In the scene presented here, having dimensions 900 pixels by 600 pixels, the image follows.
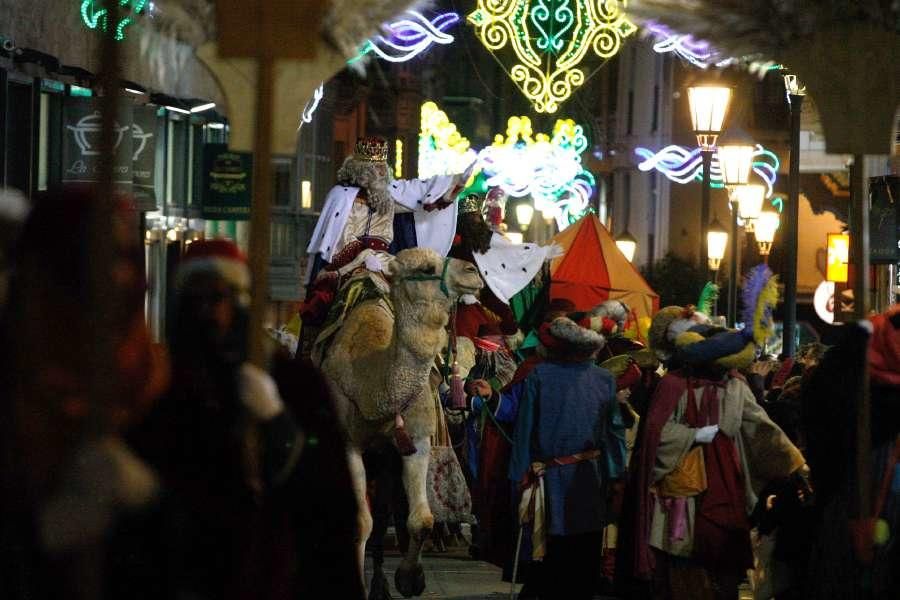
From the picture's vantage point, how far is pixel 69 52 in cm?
2581

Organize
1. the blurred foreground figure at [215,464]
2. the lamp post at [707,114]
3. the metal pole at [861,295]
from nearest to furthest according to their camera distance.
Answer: the blurred foreground figure at [215,464] → the metal pole at [861,295] → the lamp post at [707,114]

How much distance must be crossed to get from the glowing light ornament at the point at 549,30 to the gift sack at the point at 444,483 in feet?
23.1

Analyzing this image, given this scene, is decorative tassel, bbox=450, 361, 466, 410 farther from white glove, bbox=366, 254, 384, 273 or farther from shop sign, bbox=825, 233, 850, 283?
shop sign, bbox=825, 233, 850, 283

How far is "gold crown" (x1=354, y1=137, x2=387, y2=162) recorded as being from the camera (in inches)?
663

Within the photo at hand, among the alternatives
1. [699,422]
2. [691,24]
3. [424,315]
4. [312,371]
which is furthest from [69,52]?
[312,371]

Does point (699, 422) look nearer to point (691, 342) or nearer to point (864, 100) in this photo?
point (691, 342)

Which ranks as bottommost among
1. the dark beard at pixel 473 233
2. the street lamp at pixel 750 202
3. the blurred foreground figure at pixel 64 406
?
the blurred foreground figure at pixel 64 406

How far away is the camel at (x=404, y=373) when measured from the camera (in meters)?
13.9

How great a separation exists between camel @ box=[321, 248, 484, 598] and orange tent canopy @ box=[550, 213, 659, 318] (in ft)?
28.8

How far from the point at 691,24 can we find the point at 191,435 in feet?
12.6

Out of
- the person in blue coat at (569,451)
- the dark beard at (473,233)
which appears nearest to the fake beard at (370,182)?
the dark beard at (473,233)

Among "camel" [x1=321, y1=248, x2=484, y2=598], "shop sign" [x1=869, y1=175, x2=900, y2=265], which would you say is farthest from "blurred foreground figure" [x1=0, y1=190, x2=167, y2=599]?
"shop sign" [x1=869, y1=175, x2=900, y2=265]

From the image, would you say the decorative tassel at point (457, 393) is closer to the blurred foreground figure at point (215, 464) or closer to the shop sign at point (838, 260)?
the blurred foreground figure at point (215, 464)

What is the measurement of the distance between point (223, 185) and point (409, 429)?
716 inches
